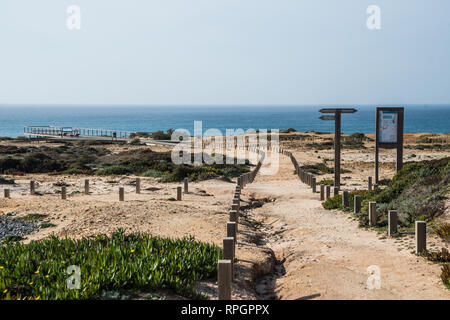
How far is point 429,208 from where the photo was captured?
11.7 metres

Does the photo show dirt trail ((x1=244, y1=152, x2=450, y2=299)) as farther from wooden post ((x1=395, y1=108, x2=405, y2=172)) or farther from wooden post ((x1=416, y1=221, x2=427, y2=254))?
wooden post ((x1=395, y1=108, x2=405, y2=172))

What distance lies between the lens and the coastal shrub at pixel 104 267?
6727 millimetres

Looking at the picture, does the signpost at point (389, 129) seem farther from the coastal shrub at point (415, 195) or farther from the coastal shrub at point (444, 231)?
the coastal shrub at point (444, 231)

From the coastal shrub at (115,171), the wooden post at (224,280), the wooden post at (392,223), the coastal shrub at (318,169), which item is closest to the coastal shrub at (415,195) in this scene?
the wooden post at (392,223)

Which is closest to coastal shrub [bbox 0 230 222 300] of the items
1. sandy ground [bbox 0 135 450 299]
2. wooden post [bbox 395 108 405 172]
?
sandy ground [bbox 0 135 450 299]

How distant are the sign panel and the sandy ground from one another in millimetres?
3646

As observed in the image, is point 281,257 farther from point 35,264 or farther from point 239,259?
point 35,264

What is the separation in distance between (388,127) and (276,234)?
28.3ft

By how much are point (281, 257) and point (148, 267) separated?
4.27 metres

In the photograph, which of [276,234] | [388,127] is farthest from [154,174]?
[276,234]

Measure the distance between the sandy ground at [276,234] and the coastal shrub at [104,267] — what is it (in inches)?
21.4

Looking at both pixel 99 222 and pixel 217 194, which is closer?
pixel 99 222

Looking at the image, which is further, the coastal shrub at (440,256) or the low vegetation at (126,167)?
the low vegetation at (126,167)
